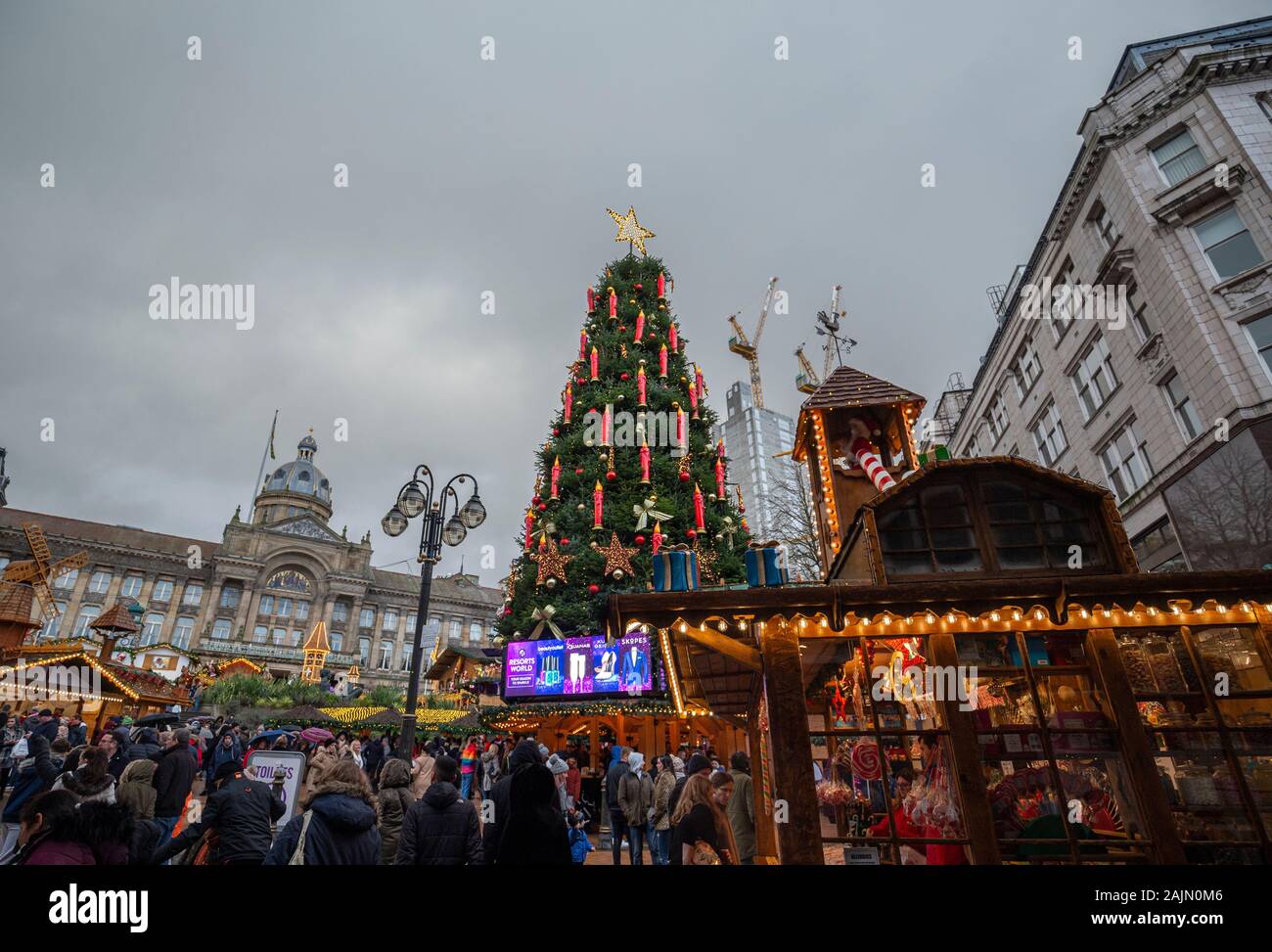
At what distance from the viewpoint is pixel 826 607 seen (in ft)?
17.4

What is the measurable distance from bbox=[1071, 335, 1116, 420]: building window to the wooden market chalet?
680 inches

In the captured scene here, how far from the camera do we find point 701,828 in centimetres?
520

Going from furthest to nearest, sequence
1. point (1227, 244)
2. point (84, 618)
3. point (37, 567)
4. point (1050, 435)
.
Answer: point (84, 618), point (37, 567), point (1050, 435), point (1227, 244)

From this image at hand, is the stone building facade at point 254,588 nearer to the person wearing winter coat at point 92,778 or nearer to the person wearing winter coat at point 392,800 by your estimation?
the person wearing winter coat at point 92,778

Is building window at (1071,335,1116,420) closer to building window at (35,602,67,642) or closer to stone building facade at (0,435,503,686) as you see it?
stone building facade at (0,435,503,686)

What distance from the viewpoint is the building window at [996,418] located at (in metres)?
27.2

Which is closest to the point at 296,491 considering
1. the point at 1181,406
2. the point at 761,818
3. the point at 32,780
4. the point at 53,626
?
the point at 53,626

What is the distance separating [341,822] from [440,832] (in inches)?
28.1

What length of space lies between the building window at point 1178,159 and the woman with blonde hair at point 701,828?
21.1 m

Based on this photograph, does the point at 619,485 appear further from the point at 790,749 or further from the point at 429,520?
the point at 790,749

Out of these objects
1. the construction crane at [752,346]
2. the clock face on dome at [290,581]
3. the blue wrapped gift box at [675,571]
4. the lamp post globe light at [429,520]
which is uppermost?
the construction crane at [752,346]

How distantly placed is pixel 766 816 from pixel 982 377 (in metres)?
28.3

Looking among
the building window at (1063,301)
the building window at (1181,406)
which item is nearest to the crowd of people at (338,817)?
the building window at (1181,406)
